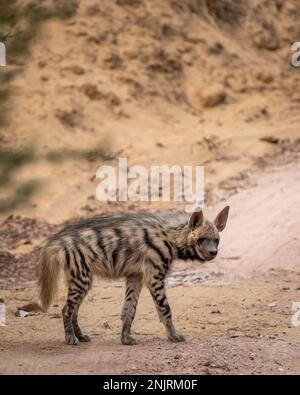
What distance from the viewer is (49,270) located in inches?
296

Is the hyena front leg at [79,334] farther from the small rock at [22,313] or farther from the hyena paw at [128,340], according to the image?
the small rock at [22,313]

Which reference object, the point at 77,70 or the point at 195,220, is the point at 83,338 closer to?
the point at 195,220

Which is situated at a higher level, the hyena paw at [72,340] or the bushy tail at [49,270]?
the bushy tail at [49,270]

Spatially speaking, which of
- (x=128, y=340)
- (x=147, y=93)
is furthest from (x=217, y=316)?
(x=147, y=93)

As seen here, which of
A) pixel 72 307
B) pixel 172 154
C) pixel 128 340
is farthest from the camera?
pixel 172 154

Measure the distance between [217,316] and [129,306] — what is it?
4.51 ft

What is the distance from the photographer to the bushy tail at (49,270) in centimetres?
750

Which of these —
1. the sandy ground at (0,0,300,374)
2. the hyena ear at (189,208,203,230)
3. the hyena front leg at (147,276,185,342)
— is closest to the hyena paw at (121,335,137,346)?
the sandy ground at (0,0,300,374)

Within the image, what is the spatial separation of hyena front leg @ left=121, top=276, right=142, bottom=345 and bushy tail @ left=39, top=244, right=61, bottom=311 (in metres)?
0.68

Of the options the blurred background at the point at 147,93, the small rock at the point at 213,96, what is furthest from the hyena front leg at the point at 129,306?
the small rock at the point at 213,96

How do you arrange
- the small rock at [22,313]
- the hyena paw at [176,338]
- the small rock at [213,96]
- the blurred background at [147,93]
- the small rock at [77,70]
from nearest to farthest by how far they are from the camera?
the hyena paw at [176,338] → the small rock at [22,313] → the blurred background at [147,93] → the small rock at [77,70] → the small rock at [213,96]

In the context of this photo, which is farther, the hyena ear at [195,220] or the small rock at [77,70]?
the small rock at [77,70]
